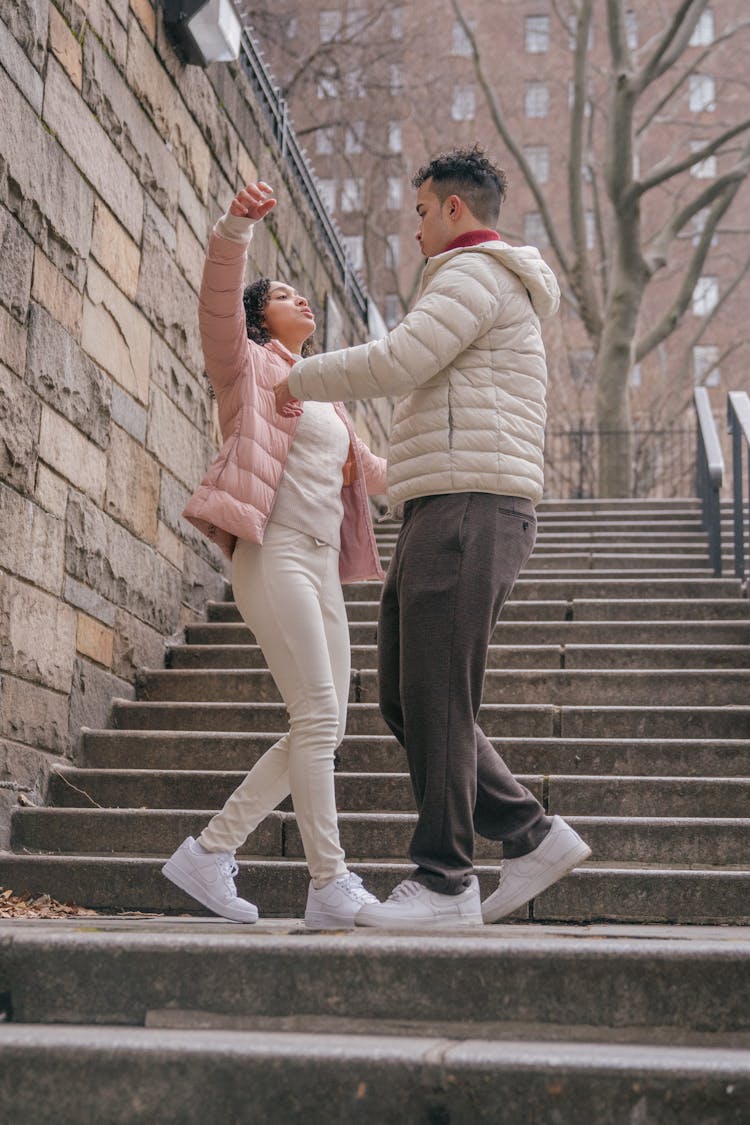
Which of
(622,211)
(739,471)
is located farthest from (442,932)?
(622,211)

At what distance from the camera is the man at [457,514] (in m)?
2.98

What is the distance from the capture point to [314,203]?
1051cm

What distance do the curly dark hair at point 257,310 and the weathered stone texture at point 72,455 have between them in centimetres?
143

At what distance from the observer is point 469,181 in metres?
3.26

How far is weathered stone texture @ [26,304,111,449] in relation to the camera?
4863 millimetres

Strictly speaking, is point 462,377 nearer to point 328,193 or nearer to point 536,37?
point 328,193

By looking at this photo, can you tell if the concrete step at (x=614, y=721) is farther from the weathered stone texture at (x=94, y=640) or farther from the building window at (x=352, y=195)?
the building window at (x=352, y=195)

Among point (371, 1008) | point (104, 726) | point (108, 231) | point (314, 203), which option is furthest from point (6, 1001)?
point (314, 203)

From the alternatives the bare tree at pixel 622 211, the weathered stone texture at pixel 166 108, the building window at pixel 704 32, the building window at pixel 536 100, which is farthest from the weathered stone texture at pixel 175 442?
the building window at pixel 704 32

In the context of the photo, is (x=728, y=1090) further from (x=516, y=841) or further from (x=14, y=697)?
(x=14, y=697)

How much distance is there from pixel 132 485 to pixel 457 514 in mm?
3107

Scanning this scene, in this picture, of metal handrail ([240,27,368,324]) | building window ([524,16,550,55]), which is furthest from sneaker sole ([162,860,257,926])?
building window ([524,16,550,55])

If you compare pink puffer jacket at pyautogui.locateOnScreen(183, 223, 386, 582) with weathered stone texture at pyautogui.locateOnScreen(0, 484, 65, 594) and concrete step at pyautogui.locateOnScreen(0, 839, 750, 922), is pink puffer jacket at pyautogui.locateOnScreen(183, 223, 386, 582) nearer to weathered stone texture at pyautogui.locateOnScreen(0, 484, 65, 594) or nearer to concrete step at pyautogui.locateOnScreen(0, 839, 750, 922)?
concrete step at pyautogui.locateOnScreen(0, 839, 750, 922)

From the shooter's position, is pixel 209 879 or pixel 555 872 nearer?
pixel 555 872
